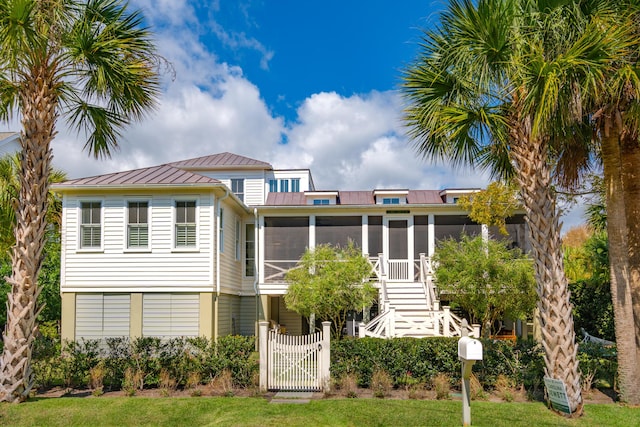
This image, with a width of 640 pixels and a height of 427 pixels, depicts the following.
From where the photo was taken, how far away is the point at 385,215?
71.1 feet

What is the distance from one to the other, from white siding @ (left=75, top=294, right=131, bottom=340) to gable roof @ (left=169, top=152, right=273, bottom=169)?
860cm

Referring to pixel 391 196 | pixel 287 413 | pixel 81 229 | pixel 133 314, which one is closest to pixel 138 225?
pixel 81 229

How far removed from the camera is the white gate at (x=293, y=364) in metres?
12.2

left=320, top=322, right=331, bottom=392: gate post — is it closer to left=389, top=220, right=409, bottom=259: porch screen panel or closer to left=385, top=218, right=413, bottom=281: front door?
left=385, top=218, right=413, bottom=281: front door

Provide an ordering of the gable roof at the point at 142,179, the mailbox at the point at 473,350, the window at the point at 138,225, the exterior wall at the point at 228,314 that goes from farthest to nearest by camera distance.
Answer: the exterior wall at the point at 228,314 → the window at the point at 138,225 → the gable roof at the point at 142,179 → the mailbox at the point at 473,350

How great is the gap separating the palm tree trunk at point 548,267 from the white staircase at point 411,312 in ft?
15.5

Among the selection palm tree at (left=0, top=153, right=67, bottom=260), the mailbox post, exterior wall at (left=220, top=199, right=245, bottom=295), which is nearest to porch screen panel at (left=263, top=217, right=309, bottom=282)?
exterior wall at (left=220, top=199, right=245, bottom=295)

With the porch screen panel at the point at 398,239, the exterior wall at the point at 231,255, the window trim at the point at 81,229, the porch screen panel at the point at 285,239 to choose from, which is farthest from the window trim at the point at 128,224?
the porch screen panel at the point at 398,239

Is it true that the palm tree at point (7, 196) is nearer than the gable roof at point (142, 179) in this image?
Yes

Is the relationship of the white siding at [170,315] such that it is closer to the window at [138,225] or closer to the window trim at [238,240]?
the window at [138,225]

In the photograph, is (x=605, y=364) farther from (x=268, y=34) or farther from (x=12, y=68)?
(x=12, y=68)

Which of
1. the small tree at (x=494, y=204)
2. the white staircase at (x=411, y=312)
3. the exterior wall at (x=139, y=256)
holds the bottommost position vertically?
the white staircase at (x=411, y=312)

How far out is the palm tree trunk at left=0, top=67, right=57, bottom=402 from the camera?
10328 mm

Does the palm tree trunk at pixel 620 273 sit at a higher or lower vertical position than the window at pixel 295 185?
lower
